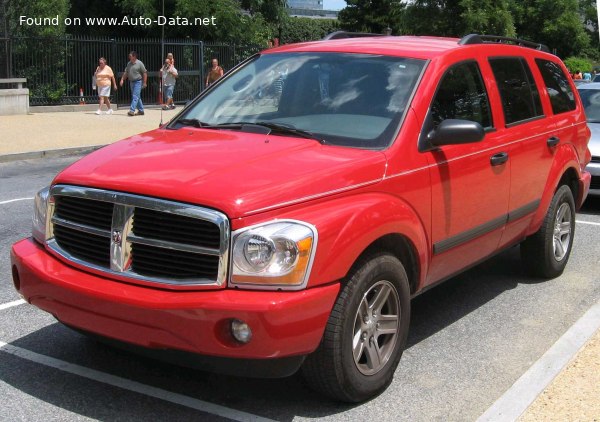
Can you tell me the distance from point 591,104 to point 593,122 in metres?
0.77

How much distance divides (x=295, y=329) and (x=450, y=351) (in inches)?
69.3

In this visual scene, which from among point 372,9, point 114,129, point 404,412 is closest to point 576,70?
point 372,9

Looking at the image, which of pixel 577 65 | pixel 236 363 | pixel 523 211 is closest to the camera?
pixel 236 363

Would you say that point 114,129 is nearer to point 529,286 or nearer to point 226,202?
point 529,286

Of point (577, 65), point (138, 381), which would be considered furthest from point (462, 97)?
point (577, 65)

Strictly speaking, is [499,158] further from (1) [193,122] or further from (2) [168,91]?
(2) [168,91]

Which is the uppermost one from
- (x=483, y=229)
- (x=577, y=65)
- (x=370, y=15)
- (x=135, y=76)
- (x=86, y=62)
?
(x=370, y=15)

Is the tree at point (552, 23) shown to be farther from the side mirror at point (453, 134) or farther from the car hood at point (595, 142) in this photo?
the side mirror at point (453, 134)

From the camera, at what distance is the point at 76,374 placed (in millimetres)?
4531

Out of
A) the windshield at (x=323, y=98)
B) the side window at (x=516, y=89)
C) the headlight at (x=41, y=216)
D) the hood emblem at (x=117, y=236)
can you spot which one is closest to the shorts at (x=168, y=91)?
the side window at (x=516, y=89)

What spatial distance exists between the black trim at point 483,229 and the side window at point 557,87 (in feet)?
3.31

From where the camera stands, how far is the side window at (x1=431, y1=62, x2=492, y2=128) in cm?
504

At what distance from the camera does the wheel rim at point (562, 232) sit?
263 inches

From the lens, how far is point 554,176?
634 cm
